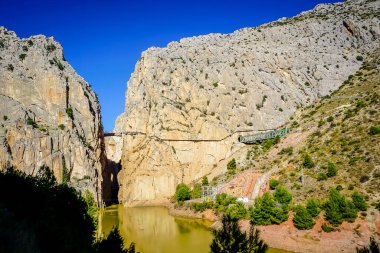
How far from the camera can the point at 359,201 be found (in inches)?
1766

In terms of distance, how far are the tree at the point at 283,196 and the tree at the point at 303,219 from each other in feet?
17.6

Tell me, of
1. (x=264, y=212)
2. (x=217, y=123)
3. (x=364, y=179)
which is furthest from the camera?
(x=217, y=123)

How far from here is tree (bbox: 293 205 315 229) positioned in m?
45.0

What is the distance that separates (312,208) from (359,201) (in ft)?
19.2

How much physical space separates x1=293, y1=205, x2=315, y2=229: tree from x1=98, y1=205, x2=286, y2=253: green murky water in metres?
4.79

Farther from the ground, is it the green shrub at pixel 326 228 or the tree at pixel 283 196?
the tree at pixel 283 196

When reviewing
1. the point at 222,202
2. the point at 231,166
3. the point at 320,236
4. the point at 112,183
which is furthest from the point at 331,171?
the point at 112,183

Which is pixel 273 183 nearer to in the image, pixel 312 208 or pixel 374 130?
pixel 312 208

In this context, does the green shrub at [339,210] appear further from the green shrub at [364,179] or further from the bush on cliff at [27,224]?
the bush on cliff at [27,224]

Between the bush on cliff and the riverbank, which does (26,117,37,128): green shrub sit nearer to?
the riverbank

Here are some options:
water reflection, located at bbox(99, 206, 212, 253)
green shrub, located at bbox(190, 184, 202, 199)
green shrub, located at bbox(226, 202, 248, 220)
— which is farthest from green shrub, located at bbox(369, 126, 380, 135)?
green shrub, located at bbox(190, 184, 202, 199)

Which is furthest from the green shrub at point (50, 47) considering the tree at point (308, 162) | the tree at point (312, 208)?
the tree at point (312, 208)

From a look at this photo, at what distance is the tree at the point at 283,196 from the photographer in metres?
51.9

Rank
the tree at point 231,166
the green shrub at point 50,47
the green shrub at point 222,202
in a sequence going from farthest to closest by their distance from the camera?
the green shrub at point 50,47 < the tree at point 231,166 < the green shrub at point 222,202
